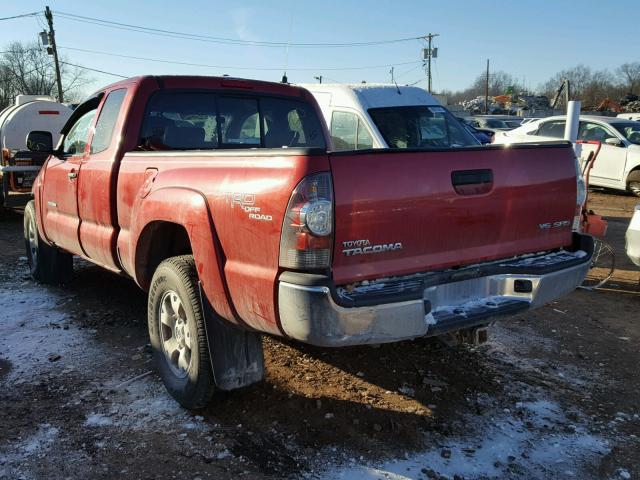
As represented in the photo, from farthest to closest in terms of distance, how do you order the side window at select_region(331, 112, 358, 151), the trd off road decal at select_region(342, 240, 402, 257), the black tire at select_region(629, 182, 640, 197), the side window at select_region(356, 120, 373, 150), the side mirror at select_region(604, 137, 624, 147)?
the black tire at select_region(629, 182, 640, 197)
the side mirror at select_region(604, 137, 624, 147)
the side window at select_region(331, 112, 358, 151)
the side window at select_region(356, 120, 373, 150)
the trd off road decal at select_region(342, 240, 402, 257)

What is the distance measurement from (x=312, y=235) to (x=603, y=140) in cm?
1280

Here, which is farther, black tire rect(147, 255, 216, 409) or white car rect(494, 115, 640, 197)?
white car rect(494, 115, 640, 197)

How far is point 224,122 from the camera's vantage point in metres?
4.58

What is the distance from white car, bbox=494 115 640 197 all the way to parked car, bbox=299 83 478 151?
A: 15.3ft

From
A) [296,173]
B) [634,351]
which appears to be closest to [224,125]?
[296,173]

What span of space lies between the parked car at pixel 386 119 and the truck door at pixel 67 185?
4.52 meters

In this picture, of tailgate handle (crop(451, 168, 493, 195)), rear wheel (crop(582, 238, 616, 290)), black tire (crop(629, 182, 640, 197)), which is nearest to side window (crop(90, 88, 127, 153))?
tailgate handle (crop(451, 168, 493, 195))

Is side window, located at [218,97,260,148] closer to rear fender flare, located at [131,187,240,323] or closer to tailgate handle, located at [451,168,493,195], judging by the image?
rear fender flare, located at [131,187,240,323]

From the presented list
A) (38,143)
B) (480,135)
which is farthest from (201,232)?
(480,135)

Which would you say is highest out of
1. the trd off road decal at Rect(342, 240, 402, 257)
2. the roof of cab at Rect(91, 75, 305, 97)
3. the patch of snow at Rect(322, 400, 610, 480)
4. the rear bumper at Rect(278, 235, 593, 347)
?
the roof of cab at Rect(91, 75, 305, 97)

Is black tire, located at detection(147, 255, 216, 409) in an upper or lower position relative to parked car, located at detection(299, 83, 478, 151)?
lower

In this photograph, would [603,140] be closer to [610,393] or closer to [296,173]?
[610,393]

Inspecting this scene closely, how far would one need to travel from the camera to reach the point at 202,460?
300cm

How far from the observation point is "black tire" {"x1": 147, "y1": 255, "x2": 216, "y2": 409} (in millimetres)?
3293
